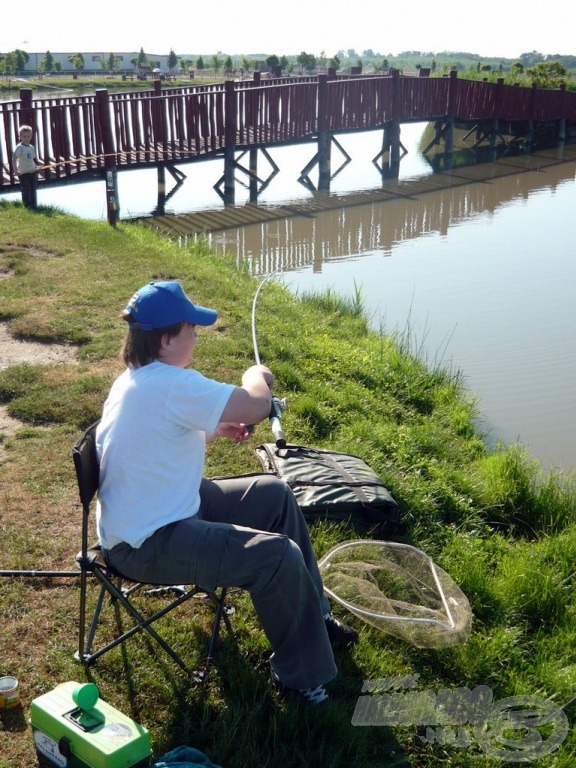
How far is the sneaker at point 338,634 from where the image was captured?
3.27 meters

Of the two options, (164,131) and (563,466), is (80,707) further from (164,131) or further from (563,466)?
(164,131)

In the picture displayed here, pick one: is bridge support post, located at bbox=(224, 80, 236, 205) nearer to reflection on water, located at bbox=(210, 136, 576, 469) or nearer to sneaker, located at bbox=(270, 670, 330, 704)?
reflection on water, located at bbox=(210, 136, 576, 469)

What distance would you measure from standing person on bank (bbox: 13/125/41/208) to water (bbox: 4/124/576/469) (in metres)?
1.36

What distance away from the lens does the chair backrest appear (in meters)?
2.76

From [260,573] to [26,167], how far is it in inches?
410

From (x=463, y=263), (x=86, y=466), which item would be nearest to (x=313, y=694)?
(x=86, y=466)

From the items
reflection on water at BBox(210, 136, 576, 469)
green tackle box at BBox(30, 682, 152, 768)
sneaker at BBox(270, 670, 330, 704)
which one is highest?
green tackle box at BBox(30, 682, 152, 768)

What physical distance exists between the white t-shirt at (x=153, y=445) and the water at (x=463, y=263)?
13.6 feet

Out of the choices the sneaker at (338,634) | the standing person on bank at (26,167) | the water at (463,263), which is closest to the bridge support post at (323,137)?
the water at (463,263)

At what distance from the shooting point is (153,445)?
2822 millimetres

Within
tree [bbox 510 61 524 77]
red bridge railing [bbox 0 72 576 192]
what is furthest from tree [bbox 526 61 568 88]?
red bridge railing [bbox 0 72 576 192]

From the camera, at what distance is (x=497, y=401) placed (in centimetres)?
748

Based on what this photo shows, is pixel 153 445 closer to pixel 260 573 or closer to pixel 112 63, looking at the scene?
pixel 260 573

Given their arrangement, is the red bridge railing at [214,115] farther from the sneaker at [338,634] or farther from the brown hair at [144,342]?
the sneaker at [338,634]
